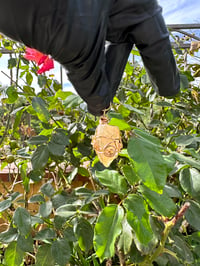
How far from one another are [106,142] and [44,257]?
430 millimetres

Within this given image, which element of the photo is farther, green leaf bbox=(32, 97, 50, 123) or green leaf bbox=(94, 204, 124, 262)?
green leaf bbox=(32, 97, 50, 123)

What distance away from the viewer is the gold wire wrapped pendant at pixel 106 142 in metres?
0.33

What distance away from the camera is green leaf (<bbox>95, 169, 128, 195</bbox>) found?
496 millimetres

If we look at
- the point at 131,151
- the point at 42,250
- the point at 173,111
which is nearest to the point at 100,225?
the point at 131,151

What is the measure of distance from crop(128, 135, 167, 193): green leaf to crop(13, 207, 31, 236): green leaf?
35 centimetres

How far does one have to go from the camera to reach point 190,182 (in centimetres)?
56

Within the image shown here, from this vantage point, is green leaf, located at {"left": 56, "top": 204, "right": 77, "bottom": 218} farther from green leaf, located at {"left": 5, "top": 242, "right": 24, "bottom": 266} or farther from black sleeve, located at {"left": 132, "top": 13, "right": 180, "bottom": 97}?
black sleeve, located at {"left": 132, "top": 13, "right": 180, "bottom": 97}

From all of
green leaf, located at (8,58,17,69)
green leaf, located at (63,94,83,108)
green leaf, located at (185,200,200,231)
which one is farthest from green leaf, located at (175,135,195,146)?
green leaf, located at (8,58,17,69)

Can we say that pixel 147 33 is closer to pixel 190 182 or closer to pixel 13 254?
pixel 190 182

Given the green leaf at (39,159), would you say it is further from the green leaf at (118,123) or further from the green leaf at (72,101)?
the green leaf at (118,123)

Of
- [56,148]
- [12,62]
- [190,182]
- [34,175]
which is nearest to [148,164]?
[190,182]

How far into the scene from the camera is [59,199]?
688 millimetres

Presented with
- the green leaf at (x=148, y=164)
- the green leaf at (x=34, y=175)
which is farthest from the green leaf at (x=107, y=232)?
the green leaf at (x=34, y=175)

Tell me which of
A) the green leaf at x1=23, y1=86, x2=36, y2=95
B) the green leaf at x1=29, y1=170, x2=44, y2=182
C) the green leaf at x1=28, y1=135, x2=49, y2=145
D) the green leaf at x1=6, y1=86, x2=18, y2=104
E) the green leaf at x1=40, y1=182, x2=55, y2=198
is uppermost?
the green leaf at x1=6, y1=86, x2=18, y2=104
